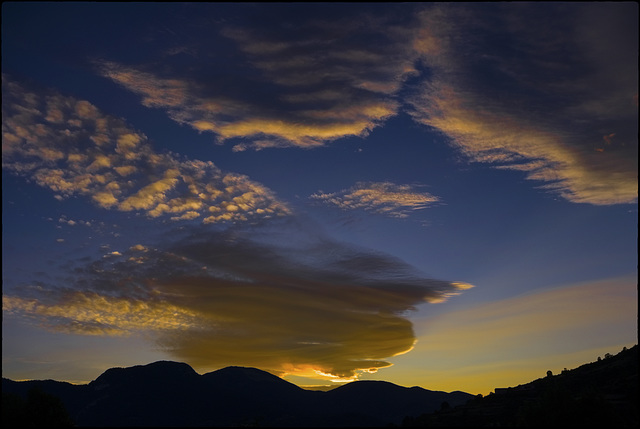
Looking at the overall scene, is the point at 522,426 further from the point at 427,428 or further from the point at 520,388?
the point at 520,388

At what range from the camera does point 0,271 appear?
70.0 m

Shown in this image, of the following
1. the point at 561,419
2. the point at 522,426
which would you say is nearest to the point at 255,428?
the point at 522,426

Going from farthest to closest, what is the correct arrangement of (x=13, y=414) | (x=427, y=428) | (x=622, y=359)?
(x=622, y=359) < (x=427, y=428) < (x=13, y=414)

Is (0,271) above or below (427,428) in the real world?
above

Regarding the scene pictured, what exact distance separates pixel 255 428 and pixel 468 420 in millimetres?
56591

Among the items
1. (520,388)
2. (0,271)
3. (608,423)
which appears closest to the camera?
(0,271)

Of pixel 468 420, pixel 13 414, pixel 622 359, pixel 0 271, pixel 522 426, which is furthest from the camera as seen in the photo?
pixel 622 359

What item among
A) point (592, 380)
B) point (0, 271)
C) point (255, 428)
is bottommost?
point (255, 428)

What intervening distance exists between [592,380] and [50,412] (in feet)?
466

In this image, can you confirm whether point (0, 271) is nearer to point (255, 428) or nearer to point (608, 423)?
point (255, 428)

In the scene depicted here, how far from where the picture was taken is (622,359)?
154 meters

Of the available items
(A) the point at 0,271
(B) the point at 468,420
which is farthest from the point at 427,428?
(A) the point at 0,271

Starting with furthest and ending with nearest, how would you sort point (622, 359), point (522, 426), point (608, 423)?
point (622, 359) < point (522, 426) < point (608, 423)

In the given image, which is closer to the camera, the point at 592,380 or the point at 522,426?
the point at 522,426
